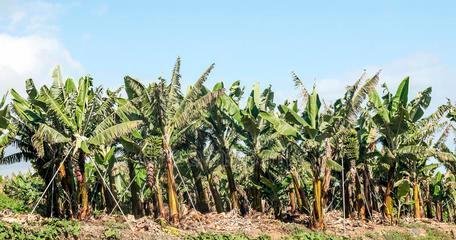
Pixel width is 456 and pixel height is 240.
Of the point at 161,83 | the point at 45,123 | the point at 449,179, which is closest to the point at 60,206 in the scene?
the point at 45,123

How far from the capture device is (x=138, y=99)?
19.3m

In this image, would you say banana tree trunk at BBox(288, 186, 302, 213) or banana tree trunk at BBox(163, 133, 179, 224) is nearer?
banana tree trunk at BBox(163, 133, 179, 224)

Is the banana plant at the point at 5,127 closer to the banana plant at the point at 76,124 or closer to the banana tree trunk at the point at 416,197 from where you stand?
the banana plant at the point at 76,124

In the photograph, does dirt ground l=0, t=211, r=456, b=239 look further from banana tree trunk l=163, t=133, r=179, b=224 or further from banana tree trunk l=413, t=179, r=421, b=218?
banana tree trunk l=413, t=179, r=421, b=218

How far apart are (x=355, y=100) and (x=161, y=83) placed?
7410 millimetres

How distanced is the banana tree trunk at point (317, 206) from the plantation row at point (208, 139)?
38mm

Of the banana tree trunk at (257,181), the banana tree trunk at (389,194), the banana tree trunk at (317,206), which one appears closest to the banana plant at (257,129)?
the banana tree trunk at (257,181)

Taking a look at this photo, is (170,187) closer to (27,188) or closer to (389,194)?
(389,194)

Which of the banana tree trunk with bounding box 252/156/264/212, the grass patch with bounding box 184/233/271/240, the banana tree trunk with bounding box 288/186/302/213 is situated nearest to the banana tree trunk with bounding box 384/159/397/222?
the banana tree trunk with bounding box 288/186/302/213

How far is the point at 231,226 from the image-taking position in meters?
20.0

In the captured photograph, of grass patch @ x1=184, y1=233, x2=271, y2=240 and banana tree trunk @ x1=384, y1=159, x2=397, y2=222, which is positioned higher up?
banana tree trunk @ x1=384, y1=159, x2=397, y2=222

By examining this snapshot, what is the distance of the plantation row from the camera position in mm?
18734

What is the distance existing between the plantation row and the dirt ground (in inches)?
29.9

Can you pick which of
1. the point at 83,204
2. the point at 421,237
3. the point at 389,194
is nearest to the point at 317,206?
the point at 389,194
